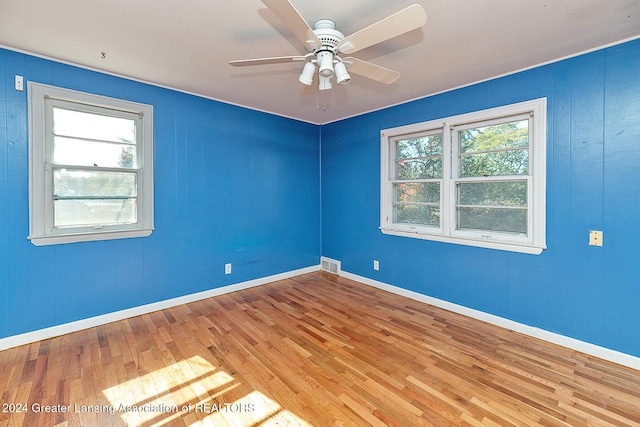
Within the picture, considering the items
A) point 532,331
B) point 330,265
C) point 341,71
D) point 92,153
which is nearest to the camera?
point 341,71

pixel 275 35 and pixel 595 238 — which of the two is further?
pixel 595 238

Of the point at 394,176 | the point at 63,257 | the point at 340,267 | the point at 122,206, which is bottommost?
the point at 340,267

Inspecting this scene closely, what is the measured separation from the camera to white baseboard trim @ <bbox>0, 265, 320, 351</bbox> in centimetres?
241

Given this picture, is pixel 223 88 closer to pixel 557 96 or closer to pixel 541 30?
pixel 541 30

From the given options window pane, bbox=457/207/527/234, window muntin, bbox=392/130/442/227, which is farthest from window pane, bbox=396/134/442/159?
window pane, bbox=457/207/527/234

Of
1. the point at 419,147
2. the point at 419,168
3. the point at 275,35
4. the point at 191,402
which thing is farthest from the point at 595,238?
the point at 191,402

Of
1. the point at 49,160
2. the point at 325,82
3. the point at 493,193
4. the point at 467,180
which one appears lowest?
the point at 493,193

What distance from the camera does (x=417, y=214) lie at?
3.66 m

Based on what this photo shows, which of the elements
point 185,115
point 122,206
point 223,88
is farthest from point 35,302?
point 223,88

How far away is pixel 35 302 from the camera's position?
2475mm

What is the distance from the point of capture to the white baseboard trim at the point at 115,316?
2.41 m

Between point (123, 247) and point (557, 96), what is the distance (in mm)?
4381

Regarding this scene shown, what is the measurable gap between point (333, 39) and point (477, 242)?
245 centimetres

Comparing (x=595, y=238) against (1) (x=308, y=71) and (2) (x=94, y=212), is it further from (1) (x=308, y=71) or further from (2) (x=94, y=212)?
(2) (x=94, y=212)
